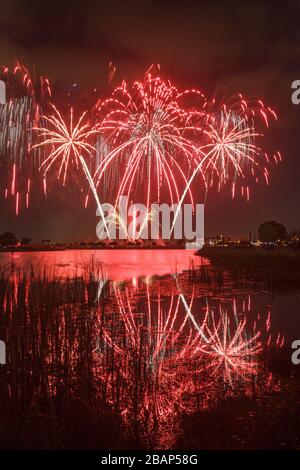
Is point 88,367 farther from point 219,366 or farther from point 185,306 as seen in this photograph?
point 185,306

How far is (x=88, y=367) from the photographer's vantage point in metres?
6.54

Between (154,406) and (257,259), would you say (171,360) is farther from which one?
(257,259)

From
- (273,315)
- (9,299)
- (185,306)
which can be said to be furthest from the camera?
(185,306)

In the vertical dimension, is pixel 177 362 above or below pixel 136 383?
below

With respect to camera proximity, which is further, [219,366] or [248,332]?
[248,332]

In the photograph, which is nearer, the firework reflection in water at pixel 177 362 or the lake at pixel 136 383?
the lake at pixel 136 383

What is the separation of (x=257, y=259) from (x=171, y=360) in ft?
86.0

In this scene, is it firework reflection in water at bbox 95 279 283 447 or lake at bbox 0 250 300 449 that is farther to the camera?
firework reflection in water at bbox 95 279 283 447

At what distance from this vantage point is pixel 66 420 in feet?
17.6

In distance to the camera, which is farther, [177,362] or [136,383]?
[177,362]

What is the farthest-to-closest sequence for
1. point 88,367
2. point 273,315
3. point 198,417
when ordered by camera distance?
1. point 273,315
2. point 88,367
3. point 198,417

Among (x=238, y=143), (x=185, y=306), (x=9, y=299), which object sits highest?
(x=238, y=143)

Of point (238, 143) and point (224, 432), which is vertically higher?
point (238, 143)

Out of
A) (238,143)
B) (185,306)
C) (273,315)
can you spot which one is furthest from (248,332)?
(238,143)
